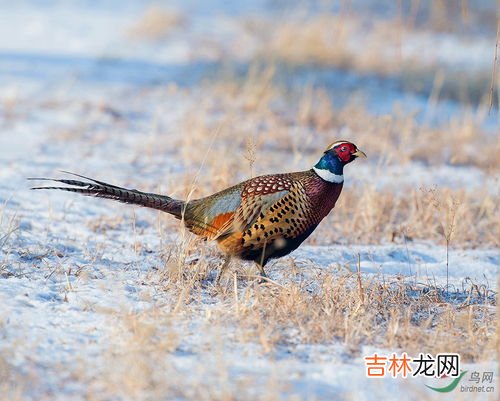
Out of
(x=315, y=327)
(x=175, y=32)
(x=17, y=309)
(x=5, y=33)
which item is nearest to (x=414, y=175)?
(x=315, y=327)

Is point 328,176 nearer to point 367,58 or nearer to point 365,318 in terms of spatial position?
point 365,318

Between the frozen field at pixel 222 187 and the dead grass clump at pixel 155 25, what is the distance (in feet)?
0.12

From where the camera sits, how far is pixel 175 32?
1200cm

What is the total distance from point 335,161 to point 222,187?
65.7 inches

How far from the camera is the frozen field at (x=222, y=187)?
320cm

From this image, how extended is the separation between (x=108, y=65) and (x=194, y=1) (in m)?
4.42

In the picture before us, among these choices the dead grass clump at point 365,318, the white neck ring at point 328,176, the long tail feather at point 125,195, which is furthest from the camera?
the white neck ring at point 328,176

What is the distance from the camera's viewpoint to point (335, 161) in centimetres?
425

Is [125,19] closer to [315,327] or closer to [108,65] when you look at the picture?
[108,65]

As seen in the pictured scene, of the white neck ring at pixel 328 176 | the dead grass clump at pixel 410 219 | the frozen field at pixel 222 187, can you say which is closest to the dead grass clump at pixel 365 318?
the frozen field at pixel 222 187

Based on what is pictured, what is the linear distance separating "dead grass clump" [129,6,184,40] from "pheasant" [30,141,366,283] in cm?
762

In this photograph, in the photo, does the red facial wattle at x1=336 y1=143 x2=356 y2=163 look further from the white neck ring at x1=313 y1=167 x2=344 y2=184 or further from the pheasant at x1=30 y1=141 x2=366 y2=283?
the white neck ring at x1=313 y1=167 x2=344 y2=184

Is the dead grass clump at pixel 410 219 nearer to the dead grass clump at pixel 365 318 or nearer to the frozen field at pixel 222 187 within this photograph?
the frozen field at pixel 222 187

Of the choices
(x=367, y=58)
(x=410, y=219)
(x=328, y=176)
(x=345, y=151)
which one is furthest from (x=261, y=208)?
(x=367, y=58)
